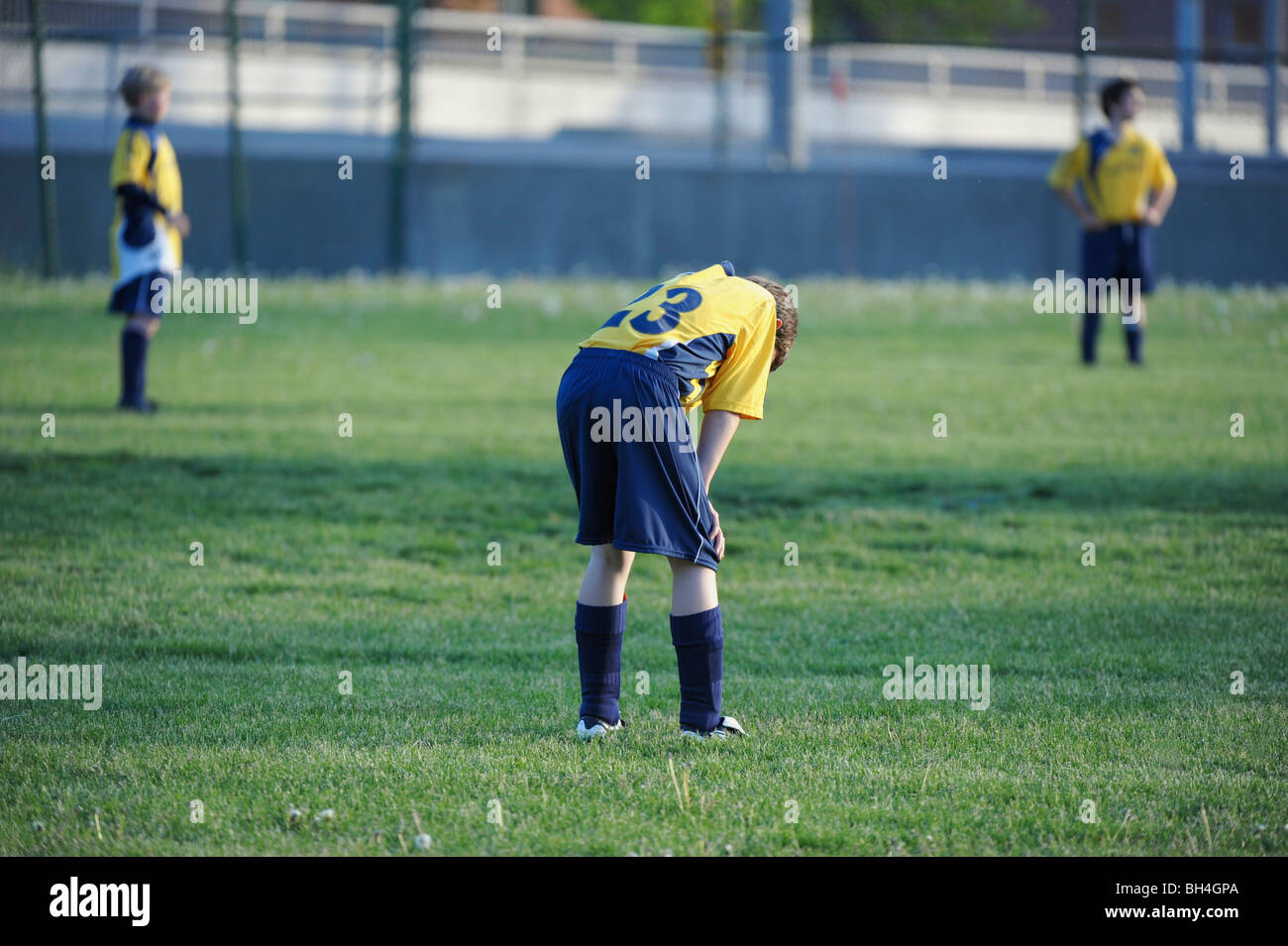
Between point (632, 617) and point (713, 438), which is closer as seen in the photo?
point (713, 438)

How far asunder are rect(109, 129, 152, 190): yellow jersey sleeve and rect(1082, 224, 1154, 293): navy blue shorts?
25.5ft

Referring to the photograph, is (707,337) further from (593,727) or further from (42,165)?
(42,165)

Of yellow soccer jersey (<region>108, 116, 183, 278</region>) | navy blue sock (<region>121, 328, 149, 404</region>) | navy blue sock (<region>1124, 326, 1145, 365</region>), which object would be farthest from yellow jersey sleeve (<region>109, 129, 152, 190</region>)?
navy blue sock (<region>1124, 326, 1145, 365</region>)

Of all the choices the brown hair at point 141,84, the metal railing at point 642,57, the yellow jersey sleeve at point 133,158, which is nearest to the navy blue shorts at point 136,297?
the yellow jersey sleeve at point 133,158

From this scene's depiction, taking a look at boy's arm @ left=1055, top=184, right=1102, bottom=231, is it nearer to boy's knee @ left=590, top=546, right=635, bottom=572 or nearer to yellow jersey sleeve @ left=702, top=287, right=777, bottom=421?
yellow jersey sleeve @ left=702, top=287, right=777, bottom=421

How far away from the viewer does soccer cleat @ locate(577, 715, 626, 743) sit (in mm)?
4535

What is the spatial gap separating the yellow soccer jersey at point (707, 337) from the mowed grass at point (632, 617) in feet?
3.42

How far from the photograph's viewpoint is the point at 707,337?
4410 mm

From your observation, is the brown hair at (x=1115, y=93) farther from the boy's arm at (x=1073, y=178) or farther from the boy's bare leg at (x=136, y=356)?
the boy's bare leg at (x=136, y=356)

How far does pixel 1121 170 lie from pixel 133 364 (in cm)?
818

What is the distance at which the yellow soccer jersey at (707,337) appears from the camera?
440cm

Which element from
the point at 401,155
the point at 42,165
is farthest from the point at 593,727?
the point at 401,155

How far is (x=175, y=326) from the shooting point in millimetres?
14703

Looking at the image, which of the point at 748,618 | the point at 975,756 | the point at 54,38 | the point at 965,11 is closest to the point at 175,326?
the point at 54,38
